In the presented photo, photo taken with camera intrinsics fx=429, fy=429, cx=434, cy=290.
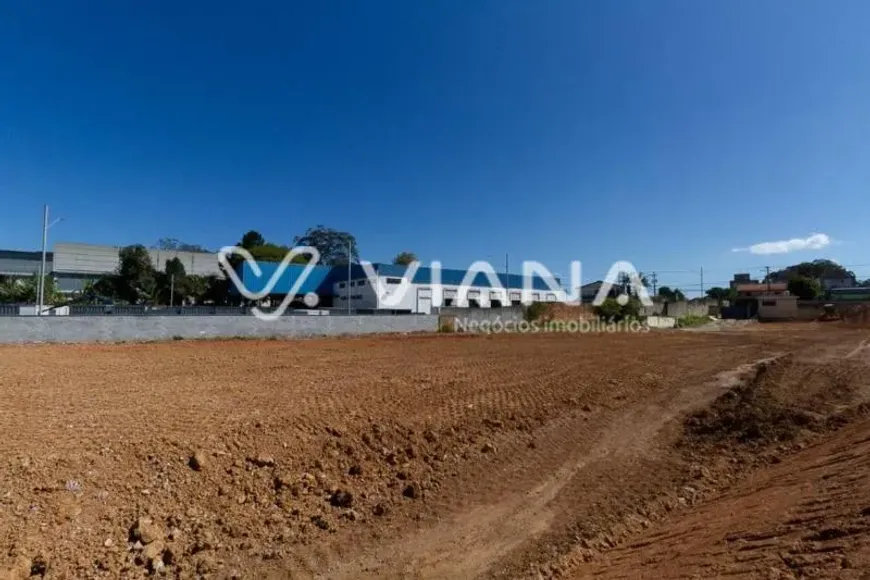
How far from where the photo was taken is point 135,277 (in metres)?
40.6

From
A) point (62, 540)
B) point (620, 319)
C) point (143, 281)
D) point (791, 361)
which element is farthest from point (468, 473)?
point (143, 281)

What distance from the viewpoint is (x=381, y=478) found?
5.08 metres

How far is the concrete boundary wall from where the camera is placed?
16.9 metres

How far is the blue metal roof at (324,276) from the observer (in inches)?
1660

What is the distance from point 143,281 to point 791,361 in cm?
4744

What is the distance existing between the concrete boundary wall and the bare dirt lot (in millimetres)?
10314

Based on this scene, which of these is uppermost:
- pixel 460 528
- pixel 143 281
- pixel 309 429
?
pixel 143 281

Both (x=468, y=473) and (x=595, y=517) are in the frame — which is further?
(x=468, y=473)

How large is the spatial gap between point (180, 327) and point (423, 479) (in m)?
18.9

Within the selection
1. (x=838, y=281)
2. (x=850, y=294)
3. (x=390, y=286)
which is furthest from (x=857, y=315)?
(x=838, y=281)

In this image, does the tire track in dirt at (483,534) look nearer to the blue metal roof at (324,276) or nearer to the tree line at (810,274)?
the blue metal roof at (324,276)

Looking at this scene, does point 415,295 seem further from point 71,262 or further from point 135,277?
point 71,262

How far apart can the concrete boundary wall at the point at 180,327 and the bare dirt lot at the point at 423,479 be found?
1031 cm

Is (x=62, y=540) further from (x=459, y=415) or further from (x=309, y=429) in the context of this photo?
(x=459, y=415)
